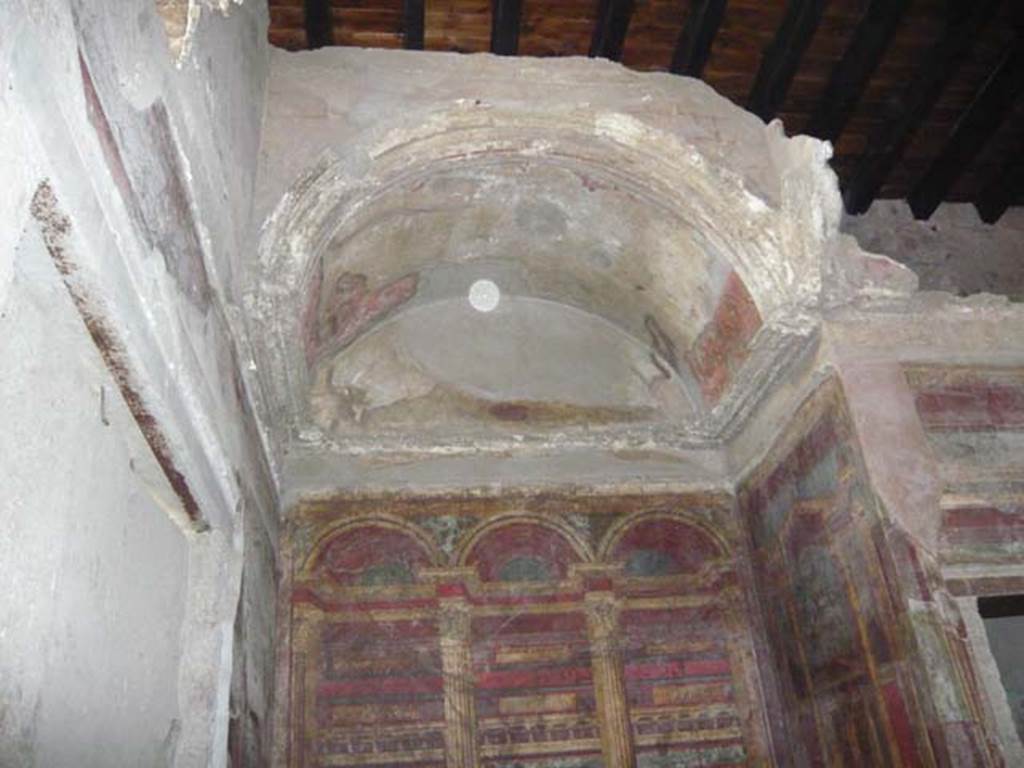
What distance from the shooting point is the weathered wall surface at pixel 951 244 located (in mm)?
5309

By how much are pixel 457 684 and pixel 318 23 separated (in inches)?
137

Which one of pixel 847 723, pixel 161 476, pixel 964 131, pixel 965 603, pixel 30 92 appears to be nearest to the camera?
pixel 30 92

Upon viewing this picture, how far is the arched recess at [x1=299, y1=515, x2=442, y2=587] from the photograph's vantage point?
487 cm

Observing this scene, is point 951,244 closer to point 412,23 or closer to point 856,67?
point 856,67

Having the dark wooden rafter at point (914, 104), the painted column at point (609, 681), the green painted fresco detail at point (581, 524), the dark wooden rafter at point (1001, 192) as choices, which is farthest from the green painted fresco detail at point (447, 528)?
the dark wooden rafter at point (1001, 192)

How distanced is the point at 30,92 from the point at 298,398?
3054mm

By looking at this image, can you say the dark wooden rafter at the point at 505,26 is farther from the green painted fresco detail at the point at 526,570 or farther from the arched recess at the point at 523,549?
the green painted fresco detail at the point at 526,570

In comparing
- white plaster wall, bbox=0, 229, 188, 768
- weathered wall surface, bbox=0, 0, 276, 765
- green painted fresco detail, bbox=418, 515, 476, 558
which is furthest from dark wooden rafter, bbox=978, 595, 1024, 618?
white plaster wall, bbox=0, 229, 188, 768

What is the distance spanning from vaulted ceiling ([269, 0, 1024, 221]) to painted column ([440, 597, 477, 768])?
305 cm

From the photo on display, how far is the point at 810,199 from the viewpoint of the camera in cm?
429

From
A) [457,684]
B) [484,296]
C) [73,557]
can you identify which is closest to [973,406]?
[457,684]

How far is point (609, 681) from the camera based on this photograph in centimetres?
475

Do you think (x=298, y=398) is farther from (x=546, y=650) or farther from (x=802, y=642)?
(x=802, y=642)

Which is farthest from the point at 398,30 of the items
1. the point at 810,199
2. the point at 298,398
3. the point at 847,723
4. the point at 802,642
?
the point at 847,723
